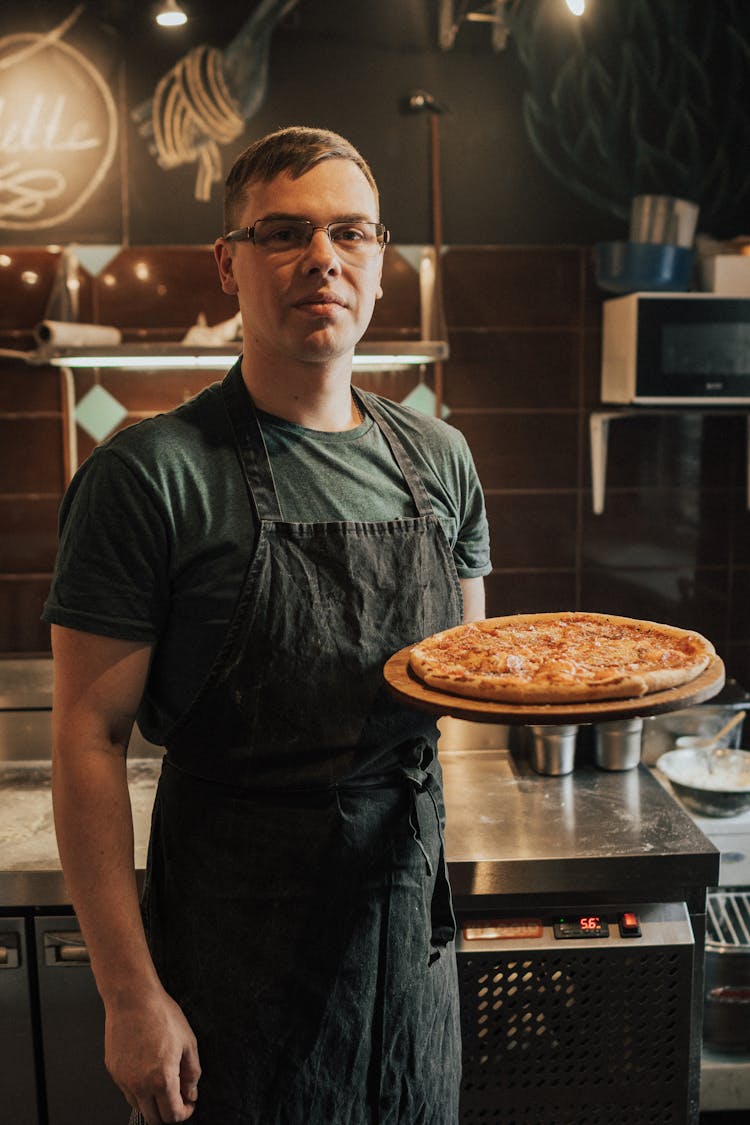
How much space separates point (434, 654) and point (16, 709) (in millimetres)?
1959

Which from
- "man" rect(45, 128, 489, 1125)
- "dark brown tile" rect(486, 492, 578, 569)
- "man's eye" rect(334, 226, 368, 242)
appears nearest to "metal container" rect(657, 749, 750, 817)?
"dark brown tile" rect(486, 492, 578, 569)

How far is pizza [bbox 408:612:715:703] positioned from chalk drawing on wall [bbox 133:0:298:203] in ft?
6.90

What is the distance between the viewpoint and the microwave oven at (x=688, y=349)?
119 inches

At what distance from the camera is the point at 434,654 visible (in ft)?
4.69

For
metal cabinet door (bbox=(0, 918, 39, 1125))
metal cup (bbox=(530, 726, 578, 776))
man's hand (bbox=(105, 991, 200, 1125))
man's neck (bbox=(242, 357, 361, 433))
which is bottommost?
metal cabinet door (bbox=(0, 918, 39, 1125))

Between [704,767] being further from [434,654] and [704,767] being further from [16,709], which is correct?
[16,709]

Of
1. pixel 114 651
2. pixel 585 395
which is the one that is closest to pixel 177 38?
pixel 585 395

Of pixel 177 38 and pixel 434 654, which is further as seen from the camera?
pixel 177 38

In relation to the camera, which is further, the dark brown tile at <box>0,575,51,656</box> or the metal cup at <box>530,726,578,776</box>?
the dark brown tile at <box>0,575,51,656</box>

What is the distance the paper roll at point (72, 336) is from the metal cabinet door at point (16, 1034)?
1.47 m

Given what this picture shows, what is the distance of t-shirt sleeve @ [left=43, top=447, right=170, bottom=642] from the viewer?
1289mm

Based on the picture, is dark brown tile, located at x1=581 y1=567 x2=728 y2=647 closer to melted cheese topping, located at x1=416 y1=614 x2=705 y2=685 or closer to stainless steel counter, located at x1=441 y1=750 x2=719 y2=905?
stainless steel counter, located at x1=441 y1=750 x2=719 y2=905

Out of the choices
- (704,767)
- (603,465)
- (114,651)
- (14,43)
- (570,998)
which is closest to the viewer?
(114,651)

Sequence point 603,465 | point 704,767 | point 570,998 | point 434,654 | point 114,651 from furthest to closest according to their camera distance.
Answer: point 603,465
point 704,767
point 570,998
point 434,654
point 114,651
